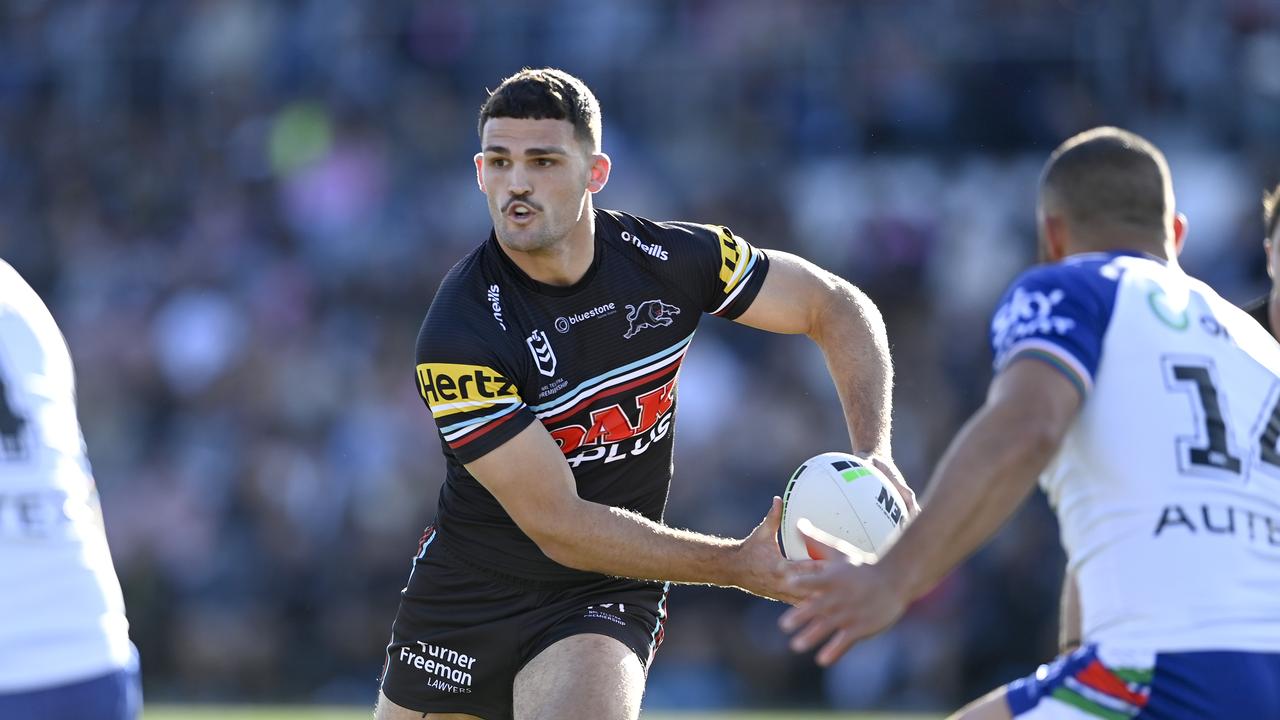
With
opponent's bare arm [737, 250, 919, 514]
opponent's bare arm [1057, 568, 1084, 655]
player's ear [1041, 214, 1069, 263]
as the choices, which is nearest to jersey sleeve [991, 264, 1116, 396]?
player's ear [1041, 214, 1069, 263]

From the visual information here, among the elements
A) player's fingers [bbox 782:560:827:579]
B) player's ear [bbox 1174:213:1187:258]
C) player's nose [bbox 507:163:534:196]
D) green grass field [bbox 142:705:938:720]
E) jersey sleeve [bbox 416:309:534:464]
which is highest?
player's nose [bbox 507:163:534:196]

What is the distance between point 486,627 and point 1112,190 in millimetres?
2978

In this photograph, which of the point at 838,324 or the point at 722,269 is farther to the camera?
the point at 838,324

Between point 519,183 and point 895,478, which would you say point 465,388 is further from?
point 895,478

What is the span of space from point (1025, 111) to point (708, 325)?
3.74m

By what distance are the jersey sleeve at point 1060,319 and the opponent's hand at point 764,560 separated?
163 cm

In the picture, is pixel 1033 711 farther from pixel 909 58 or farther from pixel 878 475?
pixel 909 58

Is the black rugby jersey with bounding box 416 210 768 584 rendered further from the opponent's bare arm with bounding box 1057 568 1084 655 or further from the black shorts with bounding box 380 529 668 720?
the opponent's bare arm with bounding box 1057 568 1084 655

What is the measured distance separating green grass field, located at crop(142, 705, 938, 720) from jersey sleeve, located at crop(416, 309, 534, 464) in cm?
794

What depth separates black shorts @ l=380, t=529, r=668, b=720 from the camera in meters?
6.19

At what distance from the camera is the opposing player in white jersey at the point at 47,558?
390 cm

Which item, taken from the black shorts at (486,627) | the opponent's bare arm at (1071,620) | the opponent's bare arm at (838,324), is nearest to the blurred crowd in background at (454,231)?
the opponent's bare arm at (838,324)

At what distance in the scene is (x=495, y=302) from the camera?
20.3ft

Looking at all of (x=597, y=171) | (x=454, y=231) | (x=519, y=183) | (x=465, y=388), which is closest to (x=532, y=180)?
(x=519, y=183)
